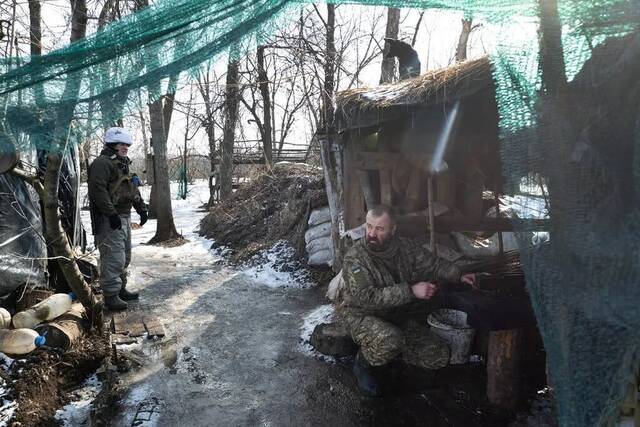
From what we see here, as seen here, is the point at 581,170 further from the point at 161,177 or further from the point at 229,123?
the point at 229,123

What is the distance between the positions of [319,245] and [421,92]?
384 cm

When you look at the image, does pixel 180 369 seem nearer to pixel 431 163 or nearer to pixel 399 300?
pixel 399 300

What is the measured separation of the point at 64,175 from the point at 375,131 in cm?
379

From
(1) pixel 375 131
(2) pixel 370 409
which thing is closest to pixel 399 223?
(1) pixel 375 131

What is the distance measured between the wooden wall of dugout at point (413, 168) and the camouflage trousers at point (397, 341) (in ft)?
4.98

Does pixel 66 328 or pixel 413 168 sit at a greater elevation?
pixel 413 168

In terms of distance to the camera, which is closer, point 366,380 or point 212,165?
point 366,380

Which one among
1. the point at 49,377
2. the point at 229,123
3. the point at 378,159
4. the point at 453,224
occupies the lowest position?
the point at 49,377

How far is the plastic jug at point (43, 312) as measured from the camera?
376 cm

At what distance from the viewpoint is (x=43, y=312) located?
394 cm

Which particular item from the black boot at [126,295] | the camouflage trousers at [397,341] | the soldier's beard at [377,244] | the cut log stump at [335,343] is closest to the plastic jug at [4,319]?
the black boot at [126,295]

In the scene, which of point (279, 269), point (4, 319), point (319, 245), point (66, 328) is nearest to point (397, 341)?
point (66, 328)

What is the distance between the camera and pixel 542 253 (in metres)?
1.66

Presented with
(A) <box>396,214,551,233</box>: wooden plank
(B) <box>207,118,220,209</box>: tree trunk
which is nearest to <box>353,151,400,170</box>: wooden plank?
(A) <box>396,214,551,233</box>: wooden plank
